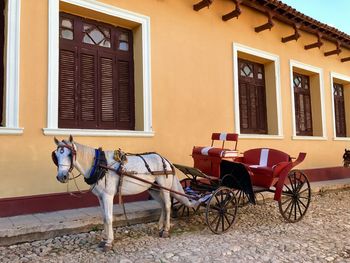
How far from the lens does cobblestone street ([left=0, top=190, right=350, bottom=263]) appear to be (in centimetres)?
412

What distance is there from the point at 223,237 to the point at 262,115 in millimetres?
5217

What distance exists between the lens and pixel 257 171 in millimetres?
5773

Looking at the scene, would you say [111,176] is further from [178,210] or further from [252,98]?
[252,98]

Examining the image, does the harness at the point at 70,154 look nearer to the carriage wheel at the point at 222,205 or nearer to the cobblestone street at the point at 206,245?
the cobblestone street at the point at 206,245

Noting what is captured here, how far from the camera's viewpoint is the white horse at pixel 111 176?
13.0 ft

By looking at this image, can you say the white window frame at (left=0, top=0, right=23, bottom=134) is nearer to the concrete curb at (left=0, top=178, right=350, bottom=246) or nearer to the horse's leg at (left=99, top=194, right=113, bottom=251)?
the concrete curb at (left=0, top=178, right=350, bottom=246)

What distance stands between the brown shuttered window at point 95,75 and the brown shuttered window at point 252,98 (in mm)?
3290

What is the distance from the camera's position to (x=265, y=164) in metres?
6.06

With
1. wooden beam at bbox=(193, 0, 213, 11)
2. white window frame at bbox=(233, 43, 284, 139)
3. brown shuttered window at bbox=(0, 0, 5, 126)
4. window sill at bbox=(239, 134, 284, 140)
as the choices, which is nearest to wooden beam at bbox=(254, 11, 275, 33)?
white window frame at bbox=(233, 43, 284, 139)

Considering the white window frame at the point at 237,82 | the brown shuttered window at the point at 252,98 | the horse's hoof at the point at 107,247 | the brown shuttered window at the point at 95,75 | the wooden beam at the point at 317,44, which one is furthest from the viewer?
the wooden beam at the point at 317,44

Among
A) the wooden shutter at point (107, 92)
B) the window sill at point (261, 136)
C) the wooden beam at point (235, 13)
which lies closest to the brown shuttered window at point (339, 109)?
the window sill at point (261, 136)

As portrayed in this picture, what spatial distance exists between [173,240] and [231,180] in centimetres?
140

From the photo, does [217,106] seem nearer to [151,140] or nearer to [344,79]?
[151,140]

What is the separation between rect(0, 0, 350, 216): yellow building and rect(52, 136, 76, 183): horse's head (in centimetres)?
167
